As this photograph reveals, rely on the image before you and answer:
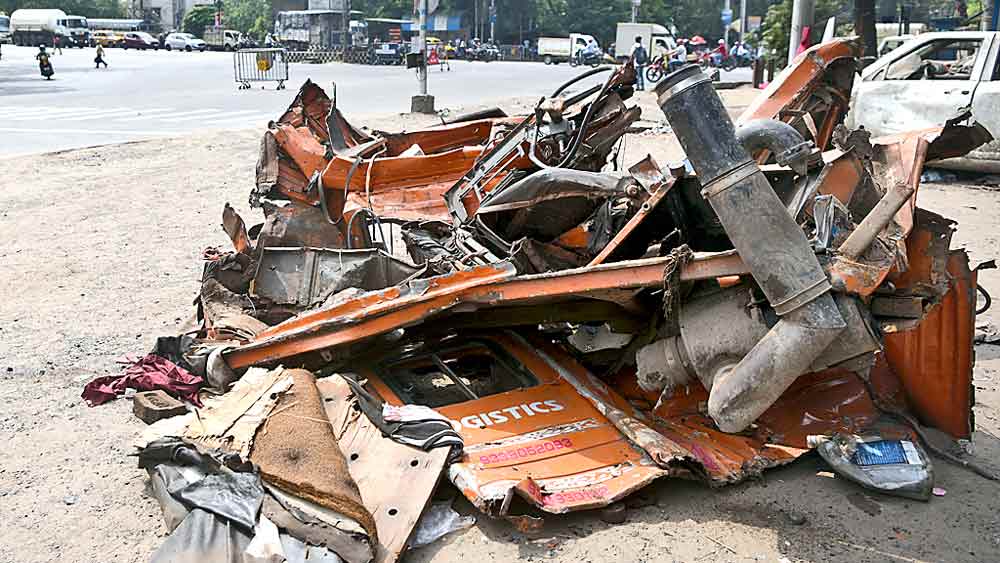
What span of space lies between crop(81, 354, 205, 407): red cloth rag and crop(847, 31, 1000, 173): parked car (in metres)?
9.23

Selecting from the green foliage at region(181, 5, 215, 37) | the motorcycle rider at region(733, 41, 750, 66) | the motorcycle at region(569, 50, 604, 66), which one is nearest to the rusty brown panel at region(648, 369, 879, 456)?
the motorcycle rider at region(733, 41, 750, 66)

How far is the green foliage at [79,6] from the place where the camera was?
66.2 meters

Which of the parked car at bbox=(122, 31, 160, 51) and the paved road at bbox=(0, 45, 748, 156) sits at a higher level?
the parked car at bbox=(122, 31, 160, 51)

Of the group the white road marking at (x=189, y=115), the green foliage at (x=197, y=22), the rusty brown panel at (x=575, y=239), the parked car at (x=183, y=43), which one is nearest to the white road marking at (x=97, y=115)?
the white road marking at (x=189, y=115)

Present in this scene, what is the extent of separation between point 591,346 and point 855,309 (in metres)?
1.70

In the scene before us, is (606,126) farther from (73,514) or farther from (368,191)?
(73,514)

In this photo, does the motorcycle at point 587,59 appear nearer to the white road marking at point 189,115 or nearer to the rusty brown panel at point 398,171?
the white road marking at point 189,115

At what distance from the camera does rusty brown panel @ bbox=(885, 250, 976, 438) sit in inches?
159

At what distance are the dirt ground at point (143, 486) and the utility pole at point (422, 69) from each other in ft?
36.6

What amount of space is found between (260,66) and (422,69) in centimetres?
939

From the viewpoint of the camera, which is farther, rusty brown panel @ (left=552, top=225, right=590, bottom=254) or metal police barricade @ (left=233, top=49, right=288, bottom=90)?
metal police barricade @ (left=233, top=49, right=288, bottom=90)

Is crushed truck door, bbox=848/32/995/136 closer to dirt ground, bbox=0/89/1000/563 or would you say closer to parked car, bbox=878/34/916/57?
parked car, bbox=878/34/916/57

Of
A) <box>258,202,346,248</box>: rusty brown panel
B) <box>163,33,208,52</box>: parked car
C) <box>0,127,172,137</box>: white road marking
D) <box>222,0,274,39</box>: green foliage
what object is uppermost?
<box>222,0,274,39</box>: green foliage

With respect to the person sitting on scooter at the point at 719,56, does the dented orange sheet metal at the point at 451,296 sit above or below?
below
